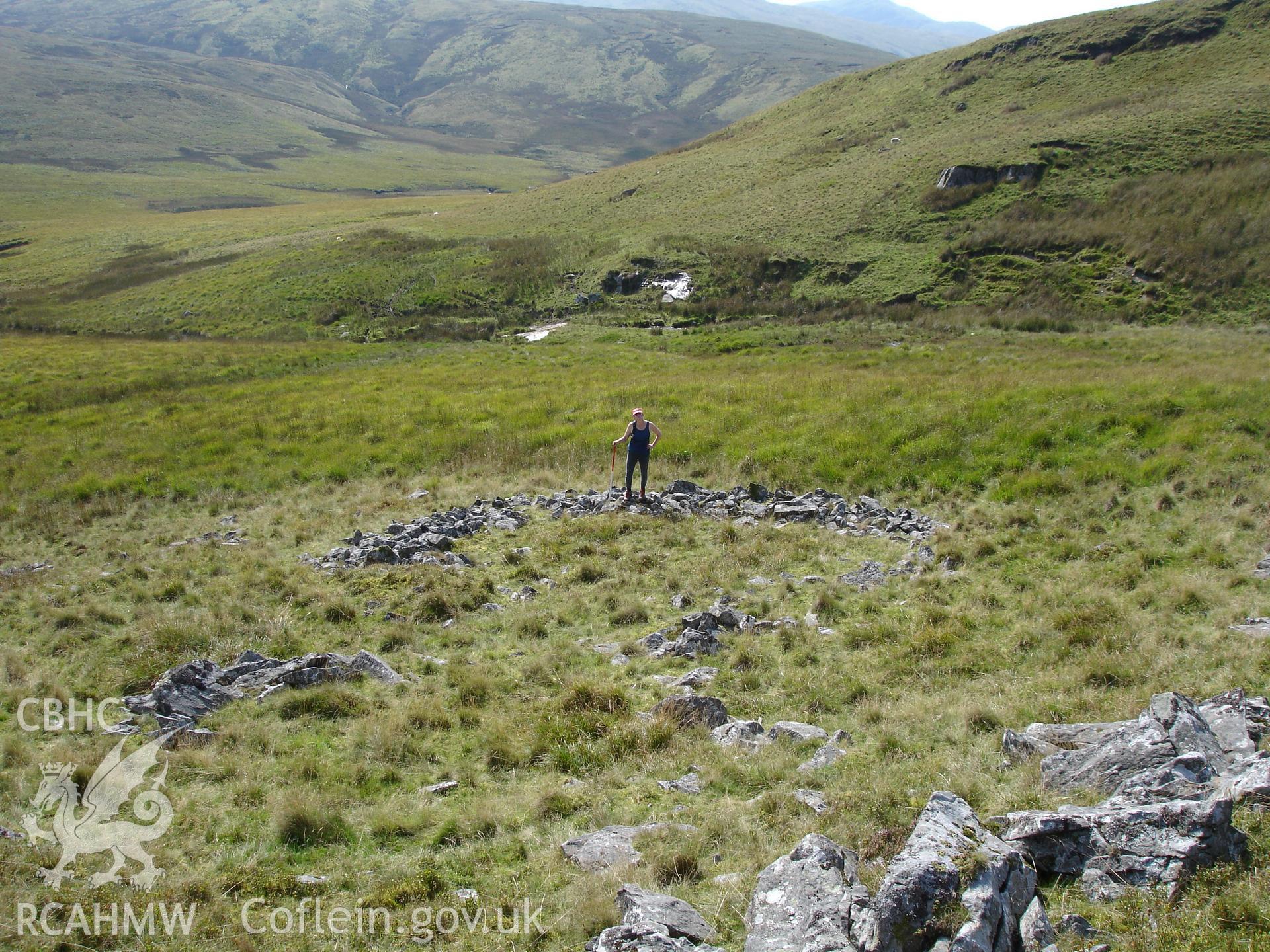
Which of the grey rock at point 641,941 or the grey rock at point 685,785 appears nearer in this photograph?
the grey rock at point 641,941

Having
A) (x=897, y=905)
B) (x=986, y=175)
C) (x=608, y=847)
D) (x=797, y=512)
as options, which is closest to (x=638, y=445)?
(x=797, y=512)

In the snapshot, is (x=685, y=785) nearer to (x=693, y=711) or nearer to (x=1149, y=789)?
(x=693, y=711)

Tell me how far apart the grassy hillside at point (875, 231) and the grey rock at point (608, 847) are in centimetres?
4295

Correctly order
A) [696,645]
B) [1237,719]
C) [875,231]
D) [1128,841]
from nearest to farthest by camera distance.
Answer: [1128,841], [1237,719], [696,645], [875,231]

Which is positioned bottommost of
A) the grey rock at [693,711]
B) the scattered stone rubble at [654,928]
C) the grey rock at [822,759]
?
the grey rock at [693,711]

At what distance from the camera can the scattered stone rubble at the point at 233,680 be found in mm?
8188

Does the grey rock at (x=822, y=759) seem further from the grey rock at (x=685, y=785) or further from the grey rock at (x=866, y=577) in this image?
the grey rock at (x=866, y=577)

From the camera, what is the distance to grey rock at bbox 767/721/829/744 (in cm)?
742

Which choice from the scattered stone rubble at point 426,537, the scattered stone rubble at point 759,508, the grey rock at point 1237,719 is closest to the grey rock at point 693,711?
the grey rock at point 1237,719

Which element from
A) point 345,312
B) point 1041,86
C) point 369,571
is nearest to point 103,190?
point 345,312

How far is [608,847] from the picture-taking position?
5.91 meters

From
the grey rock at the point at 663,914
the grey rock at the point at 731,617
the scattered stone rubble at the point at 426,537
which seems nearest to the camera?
the grey rock at the point at 663,914

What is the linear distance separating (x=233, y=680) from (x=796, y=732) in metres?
6.97

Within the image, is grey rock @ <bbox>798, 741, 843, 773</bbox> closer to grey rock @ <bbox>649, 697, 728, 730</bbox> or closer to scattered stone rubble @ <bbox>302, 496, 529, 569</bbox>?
grey rock @ <bbox>649, 697, 728, 730</bbox>
